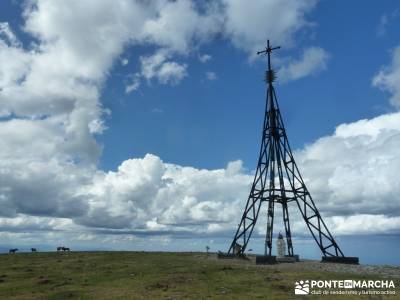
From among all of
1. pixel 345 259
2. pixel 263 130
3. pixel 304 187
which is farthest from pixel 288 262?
pixel 263 130

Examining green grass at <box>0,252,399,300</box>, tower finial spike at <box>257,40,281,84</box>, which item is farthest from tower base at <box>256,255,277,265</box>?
tower finial spike at <box>257,40,281,84</box>

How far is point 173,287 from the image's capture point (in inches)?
1132

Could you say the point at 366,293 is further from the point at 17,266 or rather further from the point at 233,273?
the point at 17,266

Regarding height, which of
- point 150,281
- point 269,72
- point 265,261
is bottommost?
point 150,281

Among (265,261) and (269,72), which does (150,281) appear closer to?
(265,261)

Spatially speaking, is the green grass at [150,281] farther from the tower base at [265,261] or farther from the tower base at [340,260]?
the tower base at [340,260]

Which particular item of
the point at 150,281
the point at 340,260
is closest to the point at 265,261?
the point at 340,260

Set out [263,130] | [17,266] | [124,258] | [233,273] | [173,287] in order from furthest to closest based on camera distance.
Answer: [263,130] → [124,258] → [17,266] → [233,273] → [173,287]

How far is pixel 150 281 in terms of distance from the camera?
31.2 metres

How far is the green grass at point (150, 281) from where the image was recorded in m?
27.0

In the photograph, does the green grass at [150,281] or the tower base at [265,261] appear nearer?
the green grass at [150,281]

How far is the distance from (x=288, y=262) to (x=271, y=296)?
63.8 feet

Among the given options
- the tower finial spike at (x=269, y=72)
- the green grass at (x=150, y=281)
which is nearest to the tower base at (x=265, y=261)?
the green grass at (x=150, y=281)

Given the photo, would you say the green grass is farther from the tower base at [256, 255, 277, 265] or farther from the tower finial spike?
the tower finial spike
